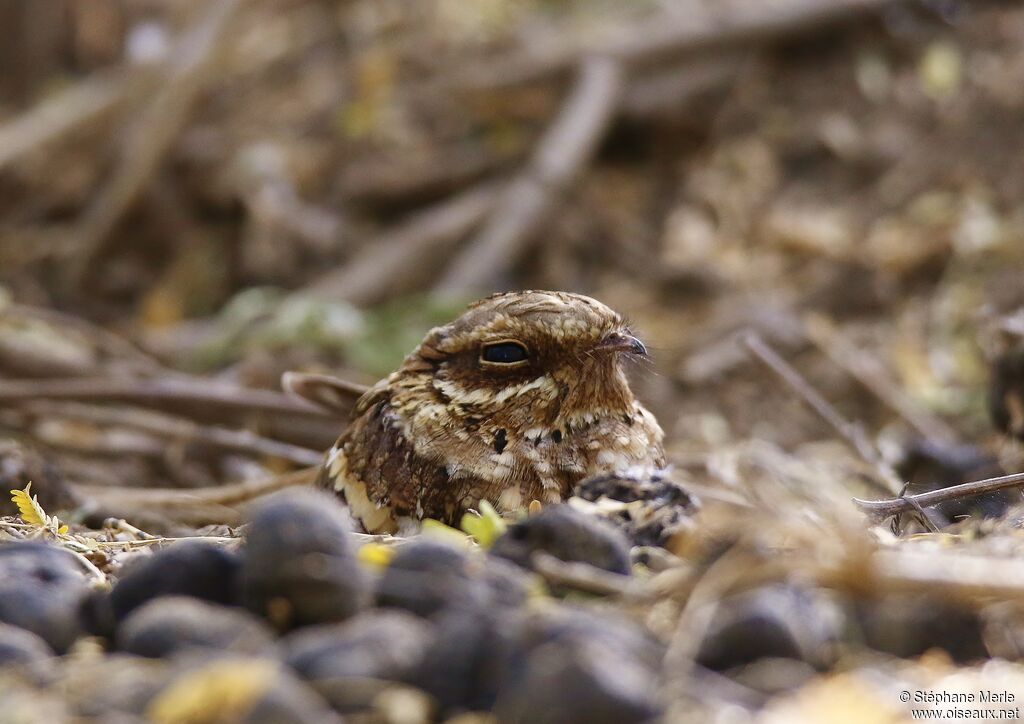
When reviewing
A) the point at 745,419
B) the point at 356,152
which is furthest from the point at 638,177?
the point at 745,419

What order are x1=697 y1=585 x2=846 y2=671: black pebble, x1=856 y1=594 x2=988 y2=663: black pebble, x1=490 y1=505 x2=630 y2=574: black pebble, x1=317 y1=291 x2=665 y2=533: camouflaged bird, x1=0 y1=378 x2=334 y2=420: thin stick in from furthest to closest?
x1=0 y1=378 x2=334 y2=420: thin stick < x1=317 y1=291 x2=665 y2=533: camouflaged bird < x1=490 y1=505 x2=630 y2=574: black pebble < x1=856 y1=594 x2=988 y2=663: black pebble < x1=697 y1=585 x2=846 y2=671: black pebble

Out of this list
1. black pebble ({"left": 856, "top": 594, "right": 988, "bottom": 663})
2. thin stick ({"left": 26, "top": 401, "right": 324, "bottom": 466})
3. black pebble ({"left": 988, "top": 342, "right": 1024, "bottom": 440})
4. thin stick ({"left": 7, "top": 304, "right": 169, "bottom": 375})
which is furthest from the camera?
thin stick ({"left": 7, "top": 304, "right": 169, "bottom": 375})

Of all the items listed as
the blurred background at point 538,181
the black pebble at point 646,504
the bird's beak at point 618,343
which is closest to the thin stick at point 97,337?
the blurred background at point 538,181

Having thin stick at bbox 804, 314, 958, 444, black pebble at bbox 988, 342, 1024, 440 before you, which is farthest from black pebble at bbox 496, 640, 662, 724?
thin stick at bbox 804, 314, 958, 444

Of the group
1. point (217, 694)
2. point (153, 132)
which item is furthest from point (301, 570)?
point (153, 132)

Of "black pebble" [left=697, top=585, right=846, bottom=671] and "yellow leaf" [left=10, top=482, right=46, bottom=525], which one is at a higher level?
"yellow leaf" [left=10, top=482, right=46, bottom=525]

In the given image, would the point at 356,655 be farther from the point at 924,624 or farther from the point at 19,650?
the point at 924,624

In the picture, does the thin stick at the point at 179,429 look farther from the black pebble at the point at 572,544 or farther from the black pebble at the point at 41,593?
the black pebble at the point at 572,544

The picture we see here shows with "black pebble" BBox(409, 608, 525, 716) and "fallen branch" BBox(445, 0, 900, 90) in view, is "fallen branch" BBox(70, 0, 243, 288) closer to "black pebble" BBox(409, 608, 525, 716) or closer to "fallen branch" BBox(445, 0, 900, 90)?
"fallen branch" BBox(445, 0, 900, 90)
